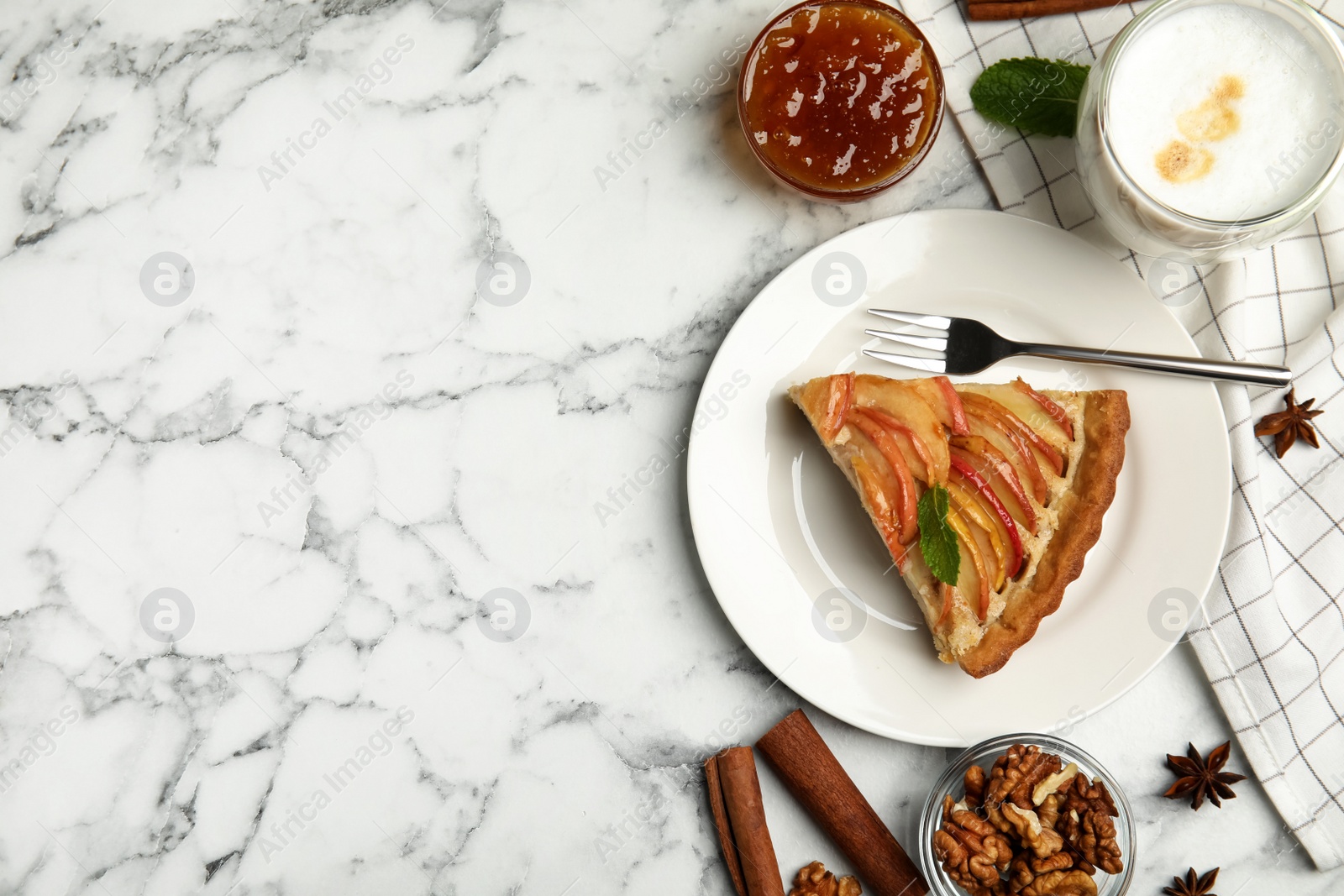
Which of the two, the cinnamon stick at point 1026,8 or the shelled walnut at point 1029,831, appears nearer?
the shelled walnut at point 1029,831

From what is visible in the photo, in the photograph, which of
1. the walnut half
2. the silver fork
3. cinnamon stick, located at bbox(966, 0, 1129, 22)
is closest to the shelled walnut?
the walnut half

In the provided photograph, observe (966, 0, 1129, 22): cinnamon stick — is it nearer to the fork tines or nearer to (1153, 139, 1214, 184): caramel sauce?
(1153, 139, 1214, 184): caramel sauce

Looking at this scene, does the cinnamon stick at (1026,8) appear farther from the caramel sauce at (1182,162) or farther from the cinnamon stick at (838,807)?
the cinnamon stick at (838,807)

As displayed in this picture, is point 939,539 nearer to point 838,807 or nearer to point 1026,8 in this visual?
point 838,807

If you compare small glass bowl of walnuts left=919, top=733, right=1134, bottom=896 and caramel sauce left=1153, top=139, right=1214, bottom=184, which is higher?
caramel sauce left=1153, top=139, right=1214, bottom=184

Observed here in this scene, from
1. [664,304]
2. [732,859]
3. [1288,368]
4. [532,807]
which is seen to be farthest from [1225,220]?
[532,807]

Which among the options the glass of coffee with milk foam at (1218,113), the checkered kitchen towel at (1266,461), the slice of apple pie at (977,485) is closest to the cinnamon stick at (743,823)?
the slice of apple pie at (977,485)

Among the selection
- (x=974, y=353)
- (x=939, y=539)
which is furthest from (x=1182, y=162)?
(x=939, y=539)

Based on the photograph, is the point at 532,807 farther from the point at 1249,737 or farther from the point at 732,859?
the point at 1249,737
